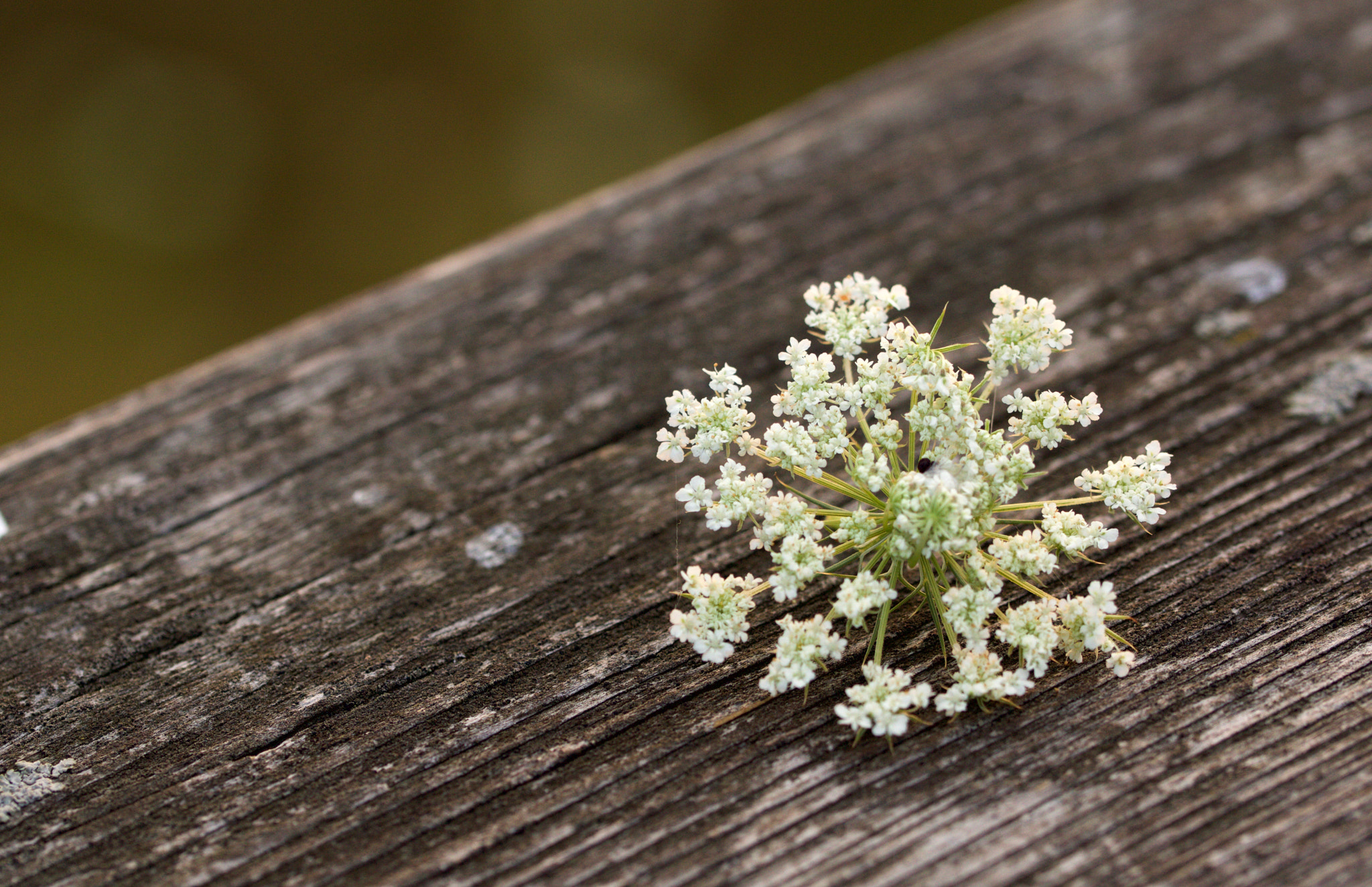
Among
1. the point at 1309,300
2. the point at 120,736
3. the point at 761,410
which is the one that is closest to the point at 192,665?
the point at 120,736

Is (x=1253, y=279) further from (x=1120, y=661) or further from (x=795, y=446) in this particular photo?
(x=795, y=446)

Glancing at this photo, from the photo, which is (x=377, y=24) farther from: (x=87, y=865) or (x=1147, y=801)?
(x=1147, y=801)

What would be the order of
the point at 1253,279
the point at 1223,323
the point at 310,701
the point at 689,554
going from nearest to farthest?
the point at 310,701 < the point at 689,554 < the point at 1223,323 < the point at 1253,279

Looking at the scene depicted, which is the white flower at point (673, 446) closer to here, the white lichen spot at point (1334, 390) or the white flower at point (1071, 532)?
the white flower at point (1071, 532)

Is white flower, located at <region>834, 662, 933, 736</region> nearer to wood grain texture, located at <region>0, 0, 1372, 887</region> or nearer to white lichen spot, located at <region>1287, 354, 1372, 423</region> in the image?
wood grain texture, located at <region>0, 0, 1372, 887</region>

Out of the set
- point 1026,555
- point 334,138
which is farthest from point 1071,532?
point 334,138

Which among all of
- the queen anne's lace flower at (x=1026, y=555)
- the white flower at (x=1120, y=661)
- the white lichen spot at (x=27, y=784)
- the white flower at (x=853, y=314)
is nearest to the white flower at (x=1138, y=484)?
the queen anne's lace flower at (x=1026, y=555)
